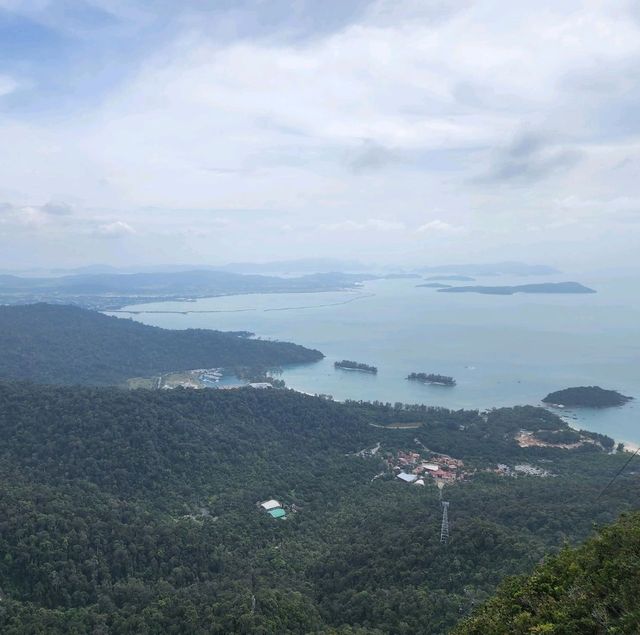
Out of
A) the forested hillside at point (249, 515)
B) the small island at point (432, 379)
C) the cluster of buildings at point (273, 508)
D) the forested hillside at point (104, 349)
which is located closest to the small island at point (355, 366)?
the forested hillside at point (104, 349)

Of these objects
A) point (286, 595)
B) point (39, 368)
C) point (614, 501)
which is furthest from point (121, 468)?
point (39, 368)

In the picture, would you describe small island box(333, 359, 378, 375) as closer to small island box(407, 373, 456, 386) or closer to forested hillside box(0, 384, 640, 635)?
small island box(407, 373, 456, 386)

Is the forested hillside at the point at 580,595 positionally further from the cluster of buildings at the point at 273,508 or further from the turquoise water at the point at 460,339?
the turquoise water at the point at 460,339

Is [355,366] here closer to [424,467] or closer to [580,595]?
[424,467]

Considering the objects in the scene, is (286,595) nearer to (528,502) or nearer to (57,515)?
(57,515)

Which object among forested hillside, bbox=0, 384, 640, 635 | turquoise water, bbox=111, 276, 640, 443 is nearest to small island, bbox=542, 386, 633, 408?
turquoise water, bbox=111, 276, 640, 443

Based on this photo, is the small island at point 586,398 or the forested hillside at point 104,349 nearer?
the small island at point 586,398

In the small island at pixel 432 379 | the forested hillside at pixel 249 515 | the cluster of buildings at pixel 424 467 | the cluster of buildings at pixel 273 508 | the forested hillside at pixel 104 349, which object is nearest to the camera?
the forested hillside at pixel 249 515
